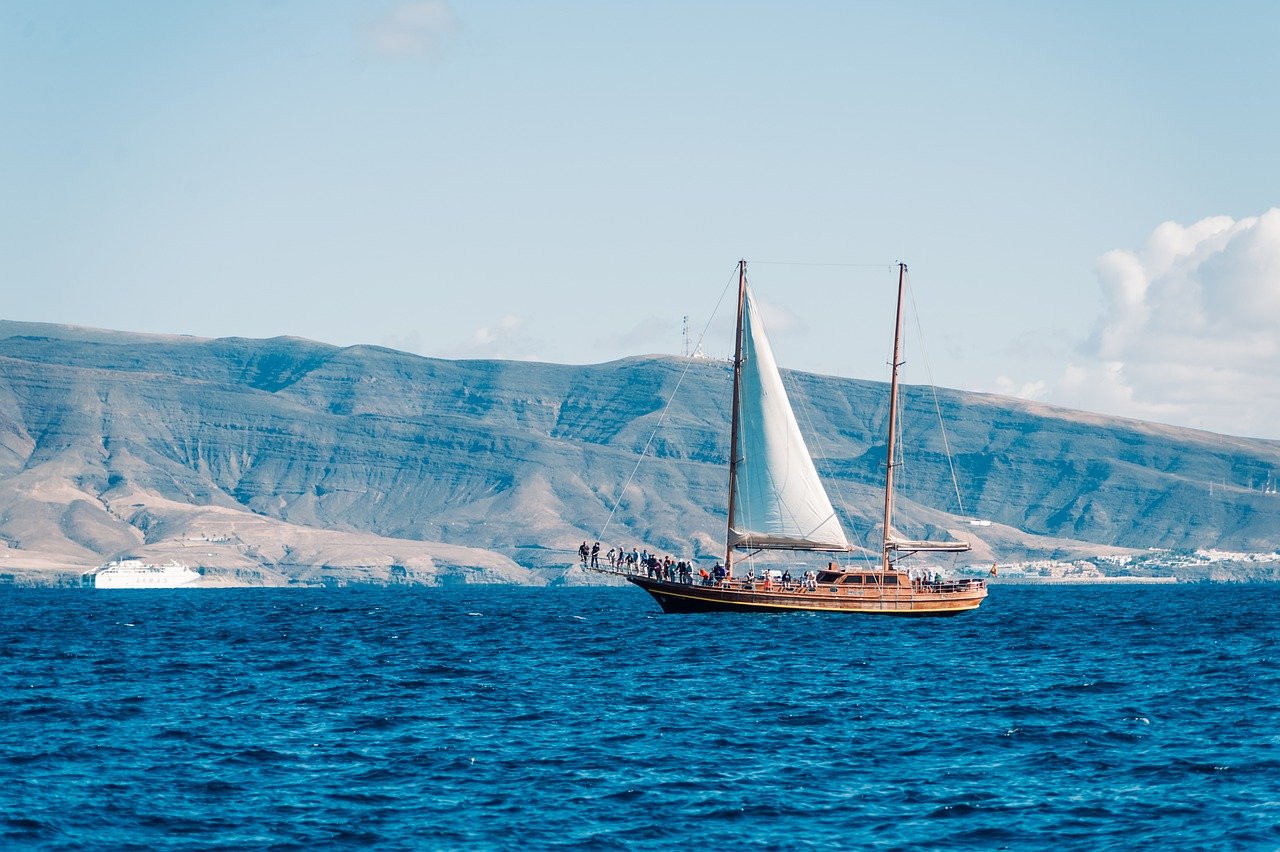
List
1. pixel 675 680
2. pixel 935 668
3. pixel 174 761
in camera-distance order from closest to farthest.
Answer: pixel 174 761, pixel 675 680, pixel 935 668

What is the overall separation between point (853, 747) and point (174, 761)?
1904cm

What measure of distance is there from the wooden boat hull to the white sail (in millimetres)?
3094

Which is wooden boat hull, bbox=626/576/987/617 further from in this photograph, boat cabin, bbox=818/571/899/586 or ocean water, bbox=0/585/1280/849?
ocean water, bbox=0/585/1280/849

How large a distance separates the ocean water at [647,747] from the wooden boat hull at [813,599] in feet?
62.7

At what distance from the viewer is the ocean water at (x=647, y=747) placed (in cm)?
3741

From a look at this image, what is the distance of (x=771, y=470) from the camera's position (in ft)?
347

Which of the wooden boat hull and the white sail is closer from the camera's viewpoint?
the white sail

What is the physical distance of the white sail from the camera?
346ft

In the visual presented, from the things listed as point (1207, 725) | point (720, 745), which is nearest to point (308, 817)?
point (720, 745)

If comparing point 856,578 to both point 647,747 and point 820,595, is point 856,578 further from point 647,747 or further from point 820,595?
point 647,747

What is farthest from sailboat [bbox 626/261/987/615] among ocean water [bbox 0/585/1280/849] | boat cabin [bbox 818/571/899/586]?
ocean water [bbox 0/585/1280/849]

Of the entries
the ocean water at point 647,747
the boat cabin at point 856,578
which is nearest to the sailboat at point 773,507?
the boat cabin at point 856,578

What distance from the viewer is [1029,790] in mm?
41375

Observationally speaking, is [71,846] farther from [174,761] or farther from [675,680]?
[675,680]
